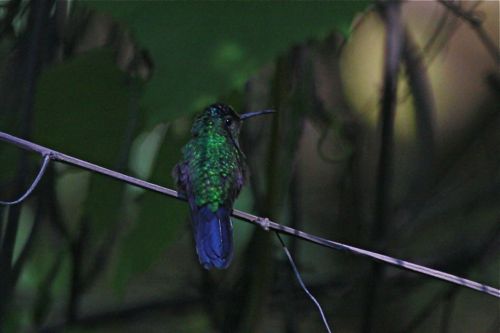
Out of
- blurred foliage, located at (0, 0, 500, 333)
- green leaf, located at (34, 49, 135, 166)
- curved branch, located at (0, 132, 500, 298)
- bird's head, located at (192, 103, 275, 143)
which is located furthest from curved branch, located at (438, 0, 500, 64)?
curved branch, located at (0, 132, 500, 298)

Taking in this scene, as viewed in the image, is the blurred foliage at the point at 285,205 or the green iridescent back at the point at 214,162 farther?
the blurred foliage at the point at 285,205

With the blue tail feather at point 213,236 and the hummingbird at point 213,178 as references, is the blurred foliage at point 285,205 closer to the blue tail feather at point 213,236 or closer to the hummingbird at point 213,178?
the hummingbird at point 213,178

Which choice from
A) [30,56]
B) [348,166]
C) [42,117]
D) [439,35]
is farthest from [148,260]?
[439,35]

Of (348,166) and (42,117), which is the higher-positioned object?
(348,166)

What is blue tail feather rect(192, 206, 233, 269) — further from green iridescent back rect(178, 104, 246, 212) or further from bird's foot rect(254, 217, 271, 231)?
bird's foot rect(254, 217, 271, 231)

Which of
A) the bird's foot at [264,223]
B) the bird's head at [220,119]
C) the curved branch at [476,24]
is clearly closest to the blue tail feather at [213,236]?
the bird's foot at [264,223]

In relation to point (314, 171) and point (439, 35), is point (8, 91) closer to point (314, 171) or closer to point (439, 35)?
point (314, 171)

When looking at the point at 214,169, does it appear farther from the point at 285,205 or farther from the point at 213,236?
the point at 285,205
